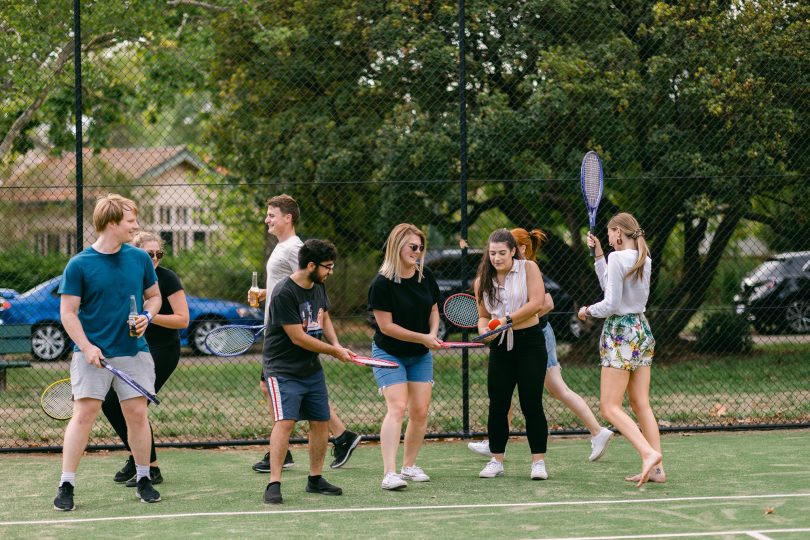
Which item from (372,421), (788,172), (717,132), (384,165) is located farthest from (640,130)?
(372,421)

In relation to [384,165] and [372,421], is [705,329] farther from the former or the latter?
[372,421]

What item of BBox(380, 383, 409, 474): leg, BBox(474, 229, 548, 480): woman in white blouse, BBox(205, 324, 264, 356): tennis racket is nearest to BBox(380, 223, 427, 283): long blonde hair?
BBox(474, 229, 548, 480): woman in white blouse

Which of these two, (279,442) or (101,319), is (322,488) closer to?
(279,442)

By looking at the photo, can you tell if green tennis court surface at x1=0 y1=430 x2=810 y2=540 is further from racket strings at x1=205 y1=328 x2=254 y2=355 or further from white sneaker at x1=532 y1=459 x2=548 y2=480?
racket strings at x1=205 y1=328 x2=254 y2=355

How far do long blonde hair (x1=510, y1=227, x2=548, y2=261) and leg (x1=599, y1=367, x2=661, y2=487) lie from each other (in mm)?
1050

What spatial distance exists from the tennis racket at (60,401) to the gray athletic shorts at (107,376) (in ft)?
2.17

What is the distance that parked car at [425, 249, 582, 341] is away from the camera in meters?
13.8

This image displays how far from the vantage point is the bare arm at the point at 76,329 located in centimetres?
598

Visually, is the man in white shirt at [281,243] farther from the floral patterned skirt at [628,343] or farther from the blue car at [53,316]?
the blue car at [53,316]

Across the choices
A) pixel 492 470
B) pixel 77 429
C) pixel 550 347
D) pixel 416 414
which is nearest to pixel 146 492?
pixel 77 429

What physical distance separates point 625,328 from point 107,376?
3.06 m

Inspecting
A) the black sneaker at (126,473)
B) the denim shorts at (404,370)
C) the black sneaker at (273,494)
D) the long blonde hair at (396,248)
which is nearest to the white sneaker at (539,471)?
the denim shorts at (404,370)

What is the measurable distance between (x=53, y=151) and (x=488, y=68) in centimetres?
553

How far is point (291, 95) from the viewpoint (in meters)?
12.8
